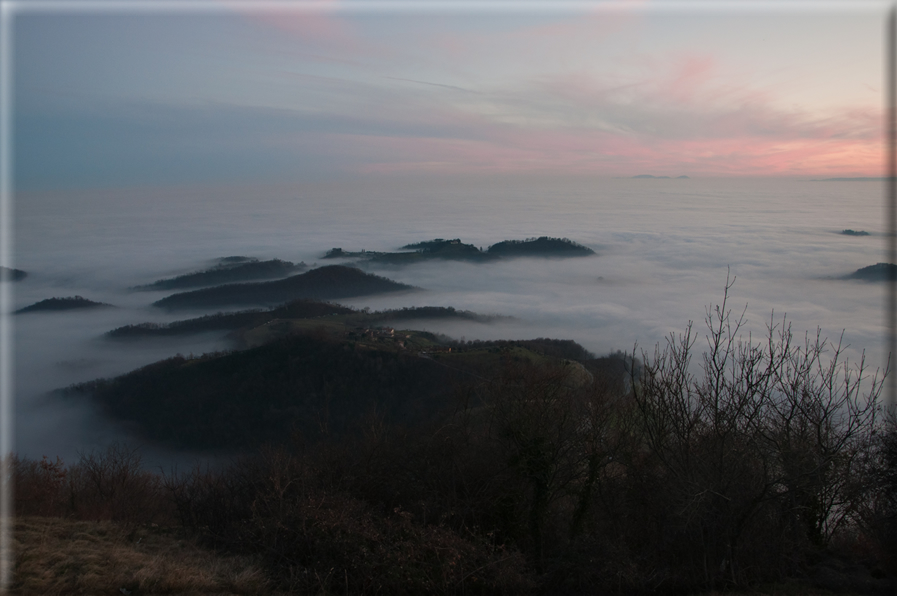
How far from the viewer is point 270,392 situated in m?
51.5

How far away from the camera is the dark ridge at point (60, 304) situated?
109225 mm

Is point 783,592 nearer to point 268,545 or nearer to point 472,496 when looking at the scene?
point 472,496

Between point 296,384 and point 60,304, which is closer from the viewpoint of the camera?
point 296,384

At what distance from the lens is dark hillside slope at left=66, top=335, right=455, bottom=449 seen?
4481 centimetres

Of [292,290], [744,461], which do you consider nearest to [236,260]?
[292,290]

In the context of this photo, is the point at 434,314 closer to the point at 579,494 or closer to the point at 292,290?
the point at 292,290

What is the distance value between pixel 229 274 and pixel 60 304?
37078mm

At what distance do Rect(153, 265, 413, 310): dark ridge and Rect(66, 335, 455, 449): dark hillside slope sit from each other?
2194 inches

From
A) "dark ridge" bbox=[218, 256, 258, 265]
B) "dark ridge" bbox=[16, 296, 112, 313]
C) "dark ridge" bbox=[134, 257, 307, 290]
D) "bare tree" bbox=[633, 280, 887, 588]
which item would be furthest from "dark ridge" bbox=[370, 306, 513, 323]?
"dark ridge" bbox=[16, 296, 112, 313]

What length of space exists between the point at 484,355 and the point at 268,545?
1471 inches

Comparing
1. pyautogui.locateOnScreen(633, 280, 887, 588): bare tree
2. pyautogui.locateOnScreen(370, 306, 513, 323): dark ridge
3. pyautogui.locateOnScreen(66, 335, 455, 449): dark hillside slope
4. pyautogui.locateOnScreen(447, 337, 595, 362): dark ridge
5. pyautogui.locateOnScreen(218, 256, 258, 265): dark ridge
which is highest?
pyautogui.locateOnScreen(218, 256, 258, 265): dark ridge

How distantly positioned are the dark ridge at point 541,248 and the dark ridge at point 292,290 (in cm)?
3250

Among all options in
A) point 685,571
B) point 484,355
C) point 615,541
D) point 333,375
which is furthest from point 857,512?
point 333,375

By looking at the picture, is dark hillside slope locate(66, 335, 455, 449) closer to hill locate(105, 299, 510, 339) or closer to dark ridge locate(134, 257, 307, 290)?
hill locate(105, 299, 510, 339)
